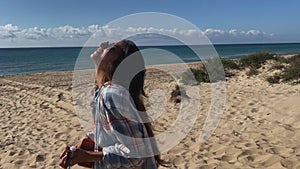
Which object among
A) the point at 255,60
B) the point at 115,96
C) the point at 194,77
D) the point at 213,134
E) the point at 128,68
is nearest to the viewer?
the point at 115,96

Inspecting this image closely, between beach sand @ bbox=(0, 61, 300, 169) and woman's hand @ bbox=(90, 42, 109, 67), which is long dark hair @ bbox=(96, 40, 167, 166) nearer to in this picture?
woman's hand @ bbox=(90, 42, 109, 67)

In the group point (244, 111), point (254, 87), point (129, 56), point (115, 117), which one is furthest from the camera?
point (254, 87)

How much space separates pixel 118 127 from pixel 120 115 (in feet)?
0.20

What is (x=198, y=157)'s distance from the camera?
484cm

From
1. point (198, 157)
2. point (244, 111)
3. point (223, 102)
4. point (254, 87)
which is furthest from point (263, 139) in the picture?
point (254, 87)

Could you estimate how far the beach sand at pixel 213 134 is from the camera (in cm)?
477

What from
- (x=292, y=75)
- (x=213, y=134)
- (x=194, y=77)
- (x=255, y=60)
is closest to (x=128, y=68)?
(x=213, y=134)

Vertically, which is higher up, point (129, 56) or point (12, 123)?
point (129, 56)

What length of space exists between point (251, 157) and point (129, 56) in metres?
3.49

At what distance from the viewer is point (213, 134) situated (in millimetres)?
5965

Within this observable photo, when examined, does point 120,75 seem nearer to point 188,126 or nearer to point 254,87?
point 188,126

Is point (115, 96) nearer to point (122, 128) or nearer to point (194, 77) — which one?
point (122, 128)

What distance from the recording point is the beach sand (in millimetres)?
4766

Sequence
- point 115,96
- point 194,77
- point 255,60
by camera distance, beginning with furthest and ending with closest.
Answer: point 255,60 < point 194,77 < point 115,96
